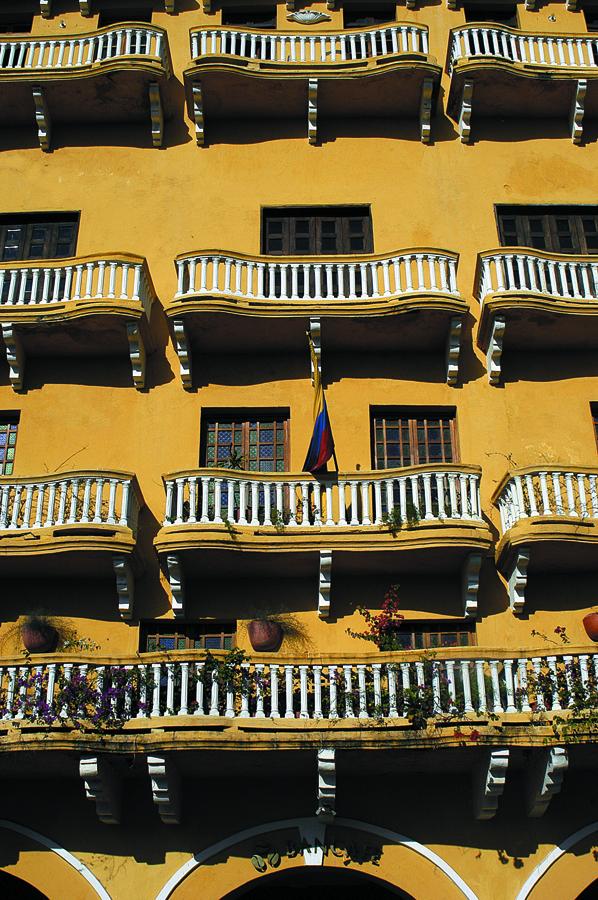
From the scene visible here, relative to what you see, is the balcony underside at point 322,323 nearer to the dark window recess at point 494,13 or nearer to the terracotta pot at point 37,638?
the terracotta pot at point 37,638

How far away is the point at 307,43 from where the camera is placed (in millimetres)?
23578

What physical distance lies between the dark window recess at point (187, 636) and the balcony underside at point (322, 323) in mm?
5107

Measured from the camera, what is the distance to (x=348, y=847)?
1677 cm

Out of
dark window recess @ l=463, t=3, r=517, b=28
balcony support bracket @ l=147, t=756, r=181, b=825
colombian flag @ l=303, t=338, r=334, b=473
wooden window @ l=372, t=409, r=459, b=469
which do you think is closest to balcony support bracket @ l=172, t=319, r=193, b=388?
colombian flag @ l=303, t=338, r=334, b=473

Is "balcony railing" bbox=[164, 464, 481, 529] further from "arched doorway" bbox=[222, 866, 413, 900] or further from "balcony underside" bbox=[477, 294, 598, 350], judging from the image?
"arched doorway" bbox=[222, 866, 413, 900]

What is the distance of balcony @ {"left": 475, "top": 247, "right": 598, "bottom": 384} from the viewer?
790 inches

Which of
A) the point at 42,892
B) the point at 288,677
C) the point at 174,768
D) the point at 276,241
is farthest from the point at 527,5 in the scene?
the point at 42,892

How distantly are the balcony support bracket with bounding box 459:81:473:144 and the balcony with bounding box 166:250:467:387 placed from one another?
3960mm

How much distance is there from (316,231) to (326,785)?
10.9 metres

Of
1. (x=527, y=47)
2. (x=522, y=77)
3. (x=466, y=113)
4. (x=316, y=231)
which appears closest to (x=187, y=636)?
(x=316, y=231)

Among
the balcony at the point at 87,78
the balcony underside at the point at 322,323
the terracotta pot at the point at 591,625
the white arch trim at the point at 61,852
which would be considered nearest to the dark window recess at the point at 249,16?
the balcony at the point at 87,78

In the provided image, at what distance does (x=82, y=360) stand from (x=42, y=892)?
9.22 metres

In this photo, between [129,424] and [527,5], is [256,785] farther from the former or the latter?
[527,5]

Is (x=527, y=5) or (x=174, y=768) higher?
(x=527, y=5)
